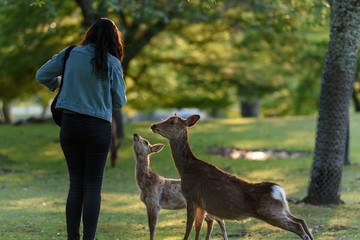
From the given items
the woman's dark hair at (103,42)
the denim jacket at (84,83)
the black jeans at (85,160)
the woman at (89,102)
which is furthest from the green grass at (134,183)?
the woman's dark hair at (103,42)

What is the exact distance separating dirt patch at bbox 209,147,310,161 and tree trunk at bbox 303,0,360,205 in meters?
6.43

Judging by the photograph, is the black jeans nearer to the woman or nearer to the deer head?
the woman

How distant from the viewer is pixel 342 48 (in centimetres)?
819

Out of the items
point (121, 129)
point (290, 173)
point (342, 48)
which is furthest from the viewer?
point (121, 129)

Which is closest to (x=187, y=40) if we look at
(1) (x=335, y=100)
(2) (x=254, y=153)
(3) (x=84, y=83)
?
(2) (x=254, y=153)

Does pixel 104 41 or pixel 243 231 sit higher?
pixel 104 41

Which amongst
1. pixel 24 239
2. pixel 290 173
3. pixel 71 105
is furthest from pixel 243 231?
pixel 290 173

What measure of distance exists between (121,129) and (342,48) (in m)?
10.5

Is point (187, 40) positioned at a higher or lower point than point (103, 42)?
lower

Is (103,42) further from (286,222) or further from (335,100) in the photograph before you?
(335,100)

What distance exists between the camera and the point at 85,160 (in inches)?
191

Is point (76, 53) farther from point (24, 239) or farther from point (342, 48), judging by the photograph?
point (342, 48)

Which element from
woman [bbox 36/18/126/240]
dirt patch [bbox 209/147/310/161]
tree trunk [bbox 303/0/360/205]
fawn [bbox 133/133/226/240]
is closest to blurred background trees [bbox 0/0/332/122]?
tree trunk [bbox 303/0/360/205]

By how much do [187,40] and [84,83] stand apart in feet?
46.9
